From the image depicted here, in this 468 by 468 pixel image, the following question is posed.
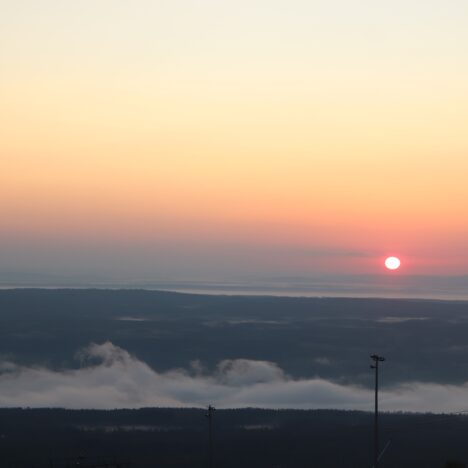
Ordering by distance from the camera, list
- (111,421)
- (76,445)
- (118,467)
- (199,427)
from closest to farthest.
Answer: (118,467) < (76,445) < (199,427) < (111,421)

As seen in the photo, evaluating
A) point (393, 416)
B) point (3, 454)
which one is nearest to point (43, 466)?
point (3, 454)

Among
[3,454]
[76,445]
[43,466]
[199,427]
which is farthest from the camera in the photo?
[199,427]

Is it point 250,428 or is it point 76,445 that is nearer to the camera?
point 76,445

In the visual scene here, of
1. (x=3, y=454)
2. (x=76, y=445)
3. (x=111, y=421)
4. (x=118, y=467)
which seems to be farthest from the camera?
(x=111, y=421)

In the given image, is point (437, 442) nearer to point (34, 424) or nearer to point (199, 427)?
point (199, 427)

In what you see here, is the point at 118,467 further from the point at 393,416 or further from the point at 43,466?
the point at 393,416

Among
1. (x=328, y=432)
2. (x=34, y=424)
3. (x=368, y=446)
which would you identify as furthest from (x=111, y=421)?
(x=368, y=446)
